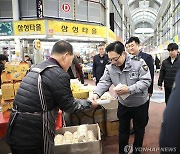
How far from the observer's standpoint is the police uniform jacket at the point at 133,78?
267 cm

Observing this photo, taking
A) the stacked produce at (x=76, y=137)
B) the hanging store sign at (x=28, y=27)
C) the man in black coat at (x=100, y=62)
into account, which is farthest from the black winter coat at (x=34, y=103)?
the hanging store sign at (x=28, y=27)

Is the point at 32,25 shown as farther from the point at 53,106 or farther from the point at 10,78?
the point at 53,106

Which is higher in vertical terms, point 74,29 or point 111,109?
point 74,29

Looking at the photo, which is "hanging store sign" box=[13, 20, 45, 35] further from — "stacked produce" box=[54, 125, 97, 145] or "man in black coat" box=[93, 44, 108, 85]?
"stacked produce" box=[54, 125, 97, 145]

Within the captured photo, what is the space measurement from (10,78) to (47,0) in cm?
954

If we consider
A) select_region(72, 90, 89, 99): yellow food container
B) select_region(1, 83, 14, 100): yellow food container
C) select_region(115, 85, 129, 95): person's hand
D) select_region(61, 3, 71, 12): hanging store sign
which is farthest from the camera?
select_region(61, 3, 71, 12): hanging store sign

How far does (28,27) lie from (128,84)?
923 cm

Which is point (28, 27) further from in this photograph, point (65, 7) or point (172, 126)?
point (172, 126)

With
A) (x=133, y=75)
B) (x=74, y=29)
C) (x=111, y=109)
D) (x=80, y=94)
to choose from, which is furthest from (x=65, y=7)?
(x=133, y=75)

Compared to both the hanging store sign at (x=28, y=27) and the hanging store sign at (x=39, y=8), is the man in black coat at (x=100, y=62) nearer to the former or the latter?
the hanging store sign at (x=28, y=27)

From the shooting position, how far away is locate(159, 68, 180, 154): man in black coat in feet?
3.00

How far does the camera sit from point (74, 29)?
38.4 ft

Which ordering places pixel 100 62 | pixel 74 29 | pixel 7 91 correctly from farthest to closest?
1. pixel 74 29
2. pixel 100 62
3. pixel 7 91

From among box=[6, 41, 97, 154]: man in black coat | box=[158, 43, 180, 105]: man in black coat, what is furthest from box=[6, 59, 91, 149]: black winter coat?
box=[158, 43, 180, 105]: man in black coat
